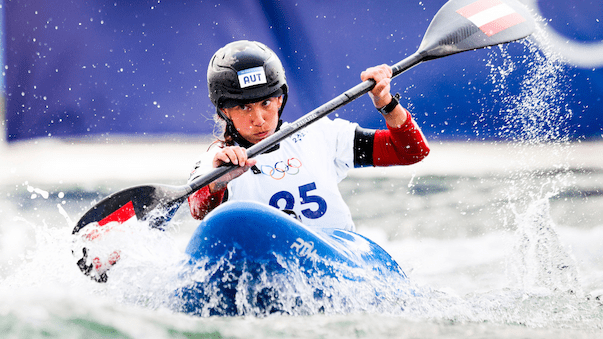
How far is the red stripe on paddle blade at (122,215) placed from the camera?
46.8 inches

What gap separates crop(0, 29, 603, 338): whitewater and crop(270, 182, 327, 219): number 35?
0.27 metres

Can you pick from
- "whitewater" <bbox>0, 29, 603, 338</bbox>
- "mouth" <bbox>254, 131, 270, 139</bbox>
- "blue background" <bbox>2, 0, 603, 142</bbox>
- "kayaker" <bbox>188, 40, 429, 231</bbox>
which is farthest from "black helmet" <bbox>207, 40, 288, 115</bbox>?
"blue background" <bbox>2, 0, 603, 142</bbox>

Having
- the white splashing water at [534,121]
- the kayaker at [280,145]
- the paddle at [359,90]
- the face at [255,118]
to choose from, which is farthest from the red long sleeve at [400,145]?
the white splashing water at [534,121]

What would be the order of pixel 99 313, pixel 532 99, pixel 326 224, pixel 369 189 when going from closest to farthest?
pixel 99 313 < pixel 326 224 < pixel 532 99 < pixel 369 189

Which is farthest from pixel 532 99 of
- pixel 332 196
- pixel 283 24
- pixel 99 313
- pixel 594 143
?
pixel 99 313

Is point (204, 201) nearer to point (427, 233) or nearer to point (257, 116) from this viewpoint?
point (257, 116)

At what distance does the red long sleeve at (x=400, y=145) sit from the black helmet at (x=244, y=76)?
32cm

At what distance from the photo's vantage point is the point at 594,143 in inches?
96.5

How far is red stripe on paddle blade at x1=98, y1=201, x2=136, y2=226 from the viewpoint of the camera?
46.8 inches

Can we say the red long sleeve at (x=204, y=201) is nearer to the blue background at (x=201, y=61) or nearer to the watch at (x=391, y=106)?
the watch at (x=391, y=106)

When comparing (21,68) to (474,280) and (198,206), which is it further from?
(474,280)

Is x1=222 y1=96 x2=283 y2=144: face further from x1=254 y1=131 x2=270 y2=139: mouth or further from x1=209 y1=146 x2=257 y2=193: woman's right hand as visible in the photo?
x1=209 y1=146 x2=257 y2=193: woman's right hand

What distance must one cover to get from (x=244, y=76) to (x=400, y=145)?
0.46 meters

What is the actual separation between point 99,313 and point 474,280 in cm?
164
